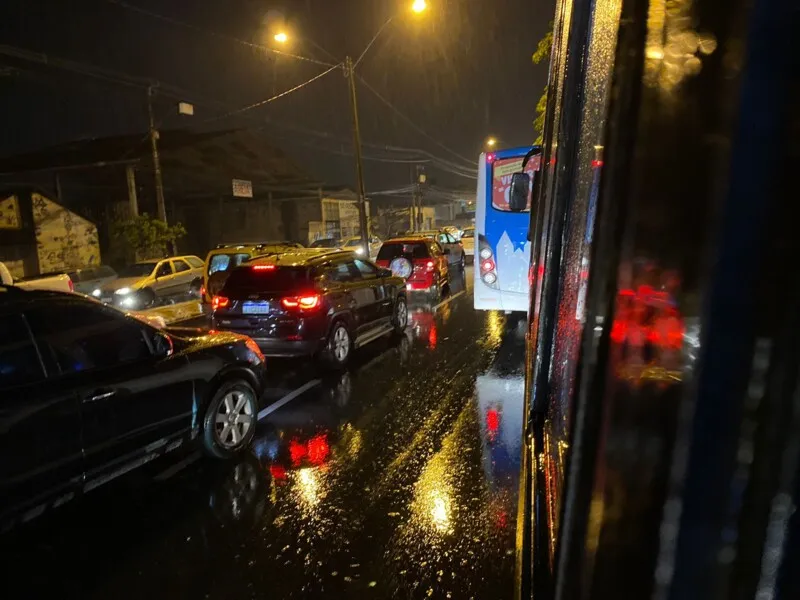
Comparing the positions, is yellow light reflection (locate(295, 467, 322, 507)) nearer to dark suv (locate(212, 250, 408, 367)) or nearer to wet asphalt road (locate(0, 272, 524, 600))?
wet asphalt road (locate(0, 272, 524, 600))

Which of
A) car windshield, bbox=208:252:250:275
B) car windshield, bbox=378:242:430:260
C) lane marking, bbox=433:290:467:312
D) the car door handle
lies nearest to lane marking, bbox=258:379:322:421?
the car door handle

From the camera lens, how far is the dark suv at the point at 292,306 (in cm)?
791

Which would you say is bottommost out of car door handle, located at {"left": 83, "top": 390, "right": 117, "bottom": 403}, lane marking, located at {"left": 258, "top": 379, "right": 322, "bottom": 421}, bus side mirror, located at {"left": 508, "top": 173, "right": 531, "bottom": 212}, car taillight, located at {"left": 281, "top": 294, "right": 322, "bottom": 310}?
lane marking, located at {"left": 258, "top": 379, "right": 322, "bottom": 421}

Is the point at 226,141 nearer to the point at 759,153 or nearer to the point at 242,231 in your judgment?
the point at 242,231

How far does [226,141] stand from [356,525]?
42928 mm

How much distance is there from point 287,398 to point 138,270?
11.9 metres

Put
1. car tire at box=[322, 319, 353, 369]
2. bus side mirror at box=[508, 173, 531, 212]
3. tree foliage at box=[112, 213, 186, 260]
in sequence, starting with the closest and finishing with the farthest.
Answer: bus side mirror at box=[508, 173, 531, 212] → car tire at box=[322, 319, 353, 369] → tree foliage at box=[112, 213, 186, 260]

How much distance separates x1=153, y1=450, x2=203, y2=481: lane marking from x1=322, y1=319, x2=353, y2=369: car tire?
2.96m

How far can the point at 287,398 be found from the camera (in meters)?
7.04

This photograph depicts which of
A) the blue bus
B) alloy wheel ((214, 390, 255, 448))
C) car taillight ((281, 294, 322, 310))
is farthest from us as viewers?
the blue bus

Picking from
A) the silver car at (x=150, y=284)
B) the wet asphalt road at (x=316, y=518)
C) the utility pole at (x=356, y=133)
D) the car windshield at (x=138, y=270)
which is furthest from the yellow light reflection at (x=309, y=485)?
the utility pole at (x=356, y=133)

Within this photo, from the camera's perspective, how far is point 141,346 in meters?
4.65

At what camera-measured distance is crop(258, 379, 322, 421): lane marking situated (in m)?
6.52

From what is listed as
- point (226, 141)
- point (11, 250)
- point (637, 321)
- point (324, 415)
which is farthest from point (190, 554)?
point (226, 141)
